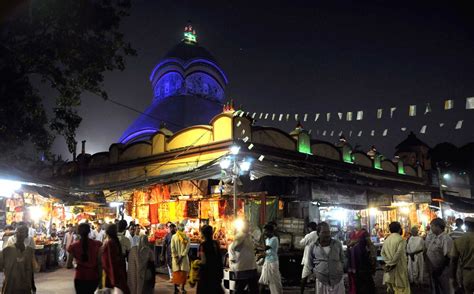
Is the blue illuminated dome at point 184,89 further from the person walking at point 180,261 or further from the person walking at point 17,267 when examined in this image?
the person walking at point 17,267

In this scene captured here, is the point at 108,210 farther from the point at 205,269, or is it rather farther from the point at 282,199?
the point at 205,269

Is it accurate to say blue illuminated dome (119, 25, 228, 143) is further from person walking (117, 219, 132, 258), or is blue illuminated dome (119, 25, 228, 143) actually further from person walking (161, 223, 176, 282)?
person walking (117, 219, 132, 258)

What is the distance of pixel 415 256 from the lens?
40.0 feet

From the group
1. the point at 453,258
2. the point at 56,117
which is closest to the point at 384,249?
the point at 453,258

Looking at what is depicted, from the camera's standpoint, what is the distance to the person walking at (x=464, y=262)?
6.14 m

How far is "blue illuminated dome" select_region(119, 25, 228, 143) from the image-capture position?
3078 cm

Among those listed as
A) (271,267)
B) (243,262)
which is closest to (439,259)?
(271,267)

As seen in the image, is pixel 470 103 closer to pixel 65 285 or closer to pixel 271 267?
pixel 271 267

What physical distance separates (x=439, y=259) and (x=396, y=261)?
835mm

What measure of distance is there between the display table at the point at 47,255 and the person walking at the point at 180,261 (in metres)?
7.69

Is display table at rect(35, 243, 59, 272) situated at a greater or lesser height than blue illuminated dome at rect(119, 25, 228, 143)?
lesser

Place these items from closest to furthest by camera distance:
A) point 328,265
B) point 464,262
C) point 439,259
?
point 464,262 < point 328,265 < point 439,259

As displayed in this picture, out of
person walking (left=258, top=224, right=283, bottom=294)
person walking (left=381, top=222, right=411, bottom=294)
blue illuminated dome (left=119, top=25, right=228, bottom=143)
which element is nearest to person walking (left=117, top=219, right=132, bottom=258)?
person walking (left=258, top=224, right=283, bottom=294)

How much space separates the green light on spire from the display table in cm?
3009
